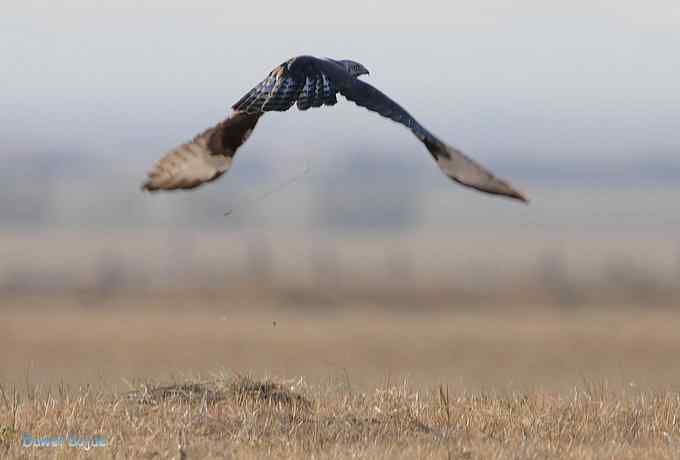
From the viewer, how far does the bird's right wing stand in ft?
31.2

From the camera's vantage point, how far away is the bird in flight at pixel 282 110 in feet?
32.4

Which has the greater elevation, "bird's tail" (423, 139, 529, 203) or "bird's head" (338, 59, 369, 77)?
"bird's head" (338, 59, 369, 77)

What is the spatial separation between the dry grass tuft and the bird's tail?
5.42ft

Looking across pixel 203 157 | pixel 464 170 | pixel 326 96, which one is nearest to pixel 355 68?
pixel 326 96

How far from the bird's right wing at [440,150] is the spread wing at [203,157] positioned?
674mm

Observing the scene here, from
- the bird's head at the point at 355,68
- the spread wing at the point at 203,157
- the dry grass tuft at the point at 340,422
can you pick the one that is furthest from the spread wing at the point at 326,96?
the dry grass tuft at the point at 340,422

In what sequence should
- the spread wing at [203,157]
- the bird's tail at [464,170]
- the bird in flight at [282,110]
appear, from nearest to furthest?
the bird's tail at [464,170], the bird in flight at [282,110], the spread wing at [203,157]

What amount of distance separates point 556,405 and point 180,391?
2.49m

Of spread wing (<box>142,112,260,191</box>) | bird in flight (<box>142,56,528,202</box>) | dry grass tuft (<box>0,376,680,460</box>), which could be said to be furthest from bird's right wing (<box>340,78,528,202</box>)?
dry grass tuft (<box>0,376,680,460</box>)

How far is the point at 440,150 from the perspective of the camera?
991cm

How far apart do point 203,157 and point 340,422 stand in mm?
1993

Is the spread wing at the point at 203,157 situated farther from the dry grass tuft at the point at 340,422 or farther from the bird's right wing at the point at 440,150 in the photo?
the dry grass tuft at the point at 340,422

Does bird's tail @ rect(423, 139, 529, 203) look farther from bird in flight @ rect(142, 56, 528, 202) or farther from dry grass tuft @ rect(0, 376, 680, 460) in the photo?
dry grass tuft @ rect(0, 376, 680, 460)

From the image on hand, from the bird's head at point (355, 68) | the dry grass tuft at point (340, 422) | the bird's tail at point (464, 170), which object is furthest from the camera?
the bird's head at point (355, 68)
